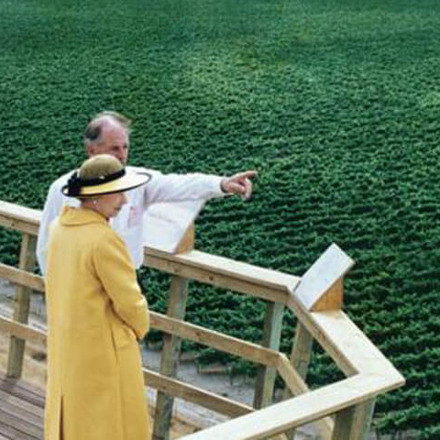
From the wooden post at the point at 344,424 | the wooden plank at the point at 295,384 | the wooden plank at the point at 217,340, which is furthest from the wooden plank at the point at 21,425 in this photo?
the wooden post at the point at 344,424

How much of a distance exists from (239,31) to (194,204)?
61.8 feet

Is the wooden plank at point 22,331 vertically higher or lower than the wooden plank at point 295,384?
lower

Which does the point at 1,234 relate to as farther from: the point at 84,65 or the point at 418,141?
the point at 84,65

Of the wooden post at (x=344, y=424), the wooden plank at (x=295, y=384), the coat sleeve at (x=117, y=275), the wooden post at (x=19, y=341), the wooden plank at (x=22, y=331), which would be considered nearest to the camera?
the wooden post at (x=344, y=424)

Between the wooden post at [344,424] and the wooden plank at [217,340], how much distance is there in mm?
1021

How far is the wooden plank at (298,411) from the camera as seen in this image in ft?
8.18

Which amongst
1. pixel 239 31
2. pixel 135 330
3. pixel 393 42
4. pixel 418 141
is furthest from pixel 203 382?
pixel 239 31

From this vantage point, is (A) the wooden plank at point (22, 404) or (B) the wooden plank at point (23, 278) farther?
(B) the wooden plank at point (23, 278)

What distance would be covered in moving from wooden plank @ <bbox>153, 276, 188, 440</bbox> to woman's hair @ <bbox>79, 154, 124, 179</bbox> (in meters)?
1.15

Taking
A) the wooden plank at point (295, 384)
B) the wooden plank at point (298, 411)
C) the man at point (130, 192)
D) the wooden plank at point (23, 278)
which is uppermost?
the man at point (130, 192)

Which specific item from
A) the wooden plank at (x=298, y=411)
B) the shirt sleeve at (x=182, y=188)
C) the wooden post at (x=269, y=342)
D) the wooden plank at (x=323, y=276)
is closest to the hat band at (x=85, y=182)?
the shirt sleeve at (x=182, y=188)

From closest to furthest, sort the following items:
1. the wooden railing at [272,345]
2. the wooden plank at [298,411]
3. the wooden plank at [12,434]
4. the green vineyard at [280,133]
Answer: the wooden plank at [298,411]
the wooden railing at [272,345]
the wooden plank at [12,434]
the green vineyard at [280,133]

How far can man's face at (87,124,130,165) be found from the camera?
3.69 metres

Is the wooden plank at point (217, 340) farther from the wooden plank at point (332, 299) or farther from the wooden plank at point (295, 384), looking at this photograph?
the wooden plank at point (332, 299)
